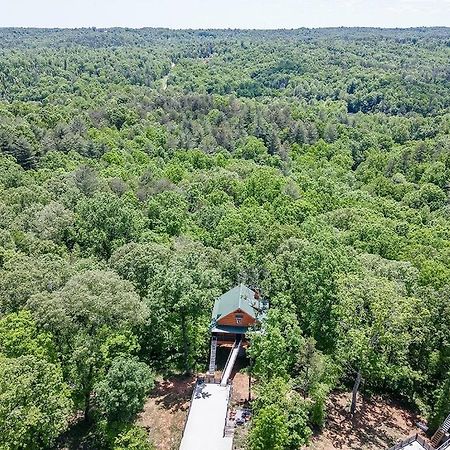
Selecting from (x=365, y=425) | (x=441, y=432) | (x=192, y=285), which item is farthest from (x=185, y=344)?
(x=441, y=432)

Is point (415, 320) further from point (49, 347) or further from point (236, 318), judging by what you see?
point (49, 347)

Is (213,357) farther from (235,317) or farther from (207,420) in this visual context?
(207,420)

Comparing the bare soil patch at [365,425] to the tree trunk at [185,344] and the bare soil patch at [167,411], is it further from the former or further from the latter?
the tree trunk at [185,344]

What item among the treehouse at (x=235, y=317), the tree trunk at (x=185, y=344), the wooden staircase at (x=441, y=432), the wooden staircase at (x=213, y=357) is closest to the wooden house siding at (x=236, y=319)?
the treehouse at (x=235, y=317)

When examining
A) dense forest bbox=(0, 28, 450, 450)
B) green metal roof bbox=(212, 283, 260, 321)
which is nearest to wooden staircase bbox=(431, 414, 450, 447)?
dense forest bbox=(0, 28, 450, 450)

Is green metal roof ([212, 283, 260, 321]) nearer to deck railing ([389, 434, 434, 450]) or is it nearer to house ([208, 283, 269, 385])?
house ([208, 283, 269, 385])

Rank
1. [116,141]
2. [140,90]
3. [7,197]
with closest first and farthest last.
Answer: [7,197] → [116,141] → [140,90]

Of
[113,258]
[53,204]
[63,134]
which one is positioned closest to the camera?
[113,258]

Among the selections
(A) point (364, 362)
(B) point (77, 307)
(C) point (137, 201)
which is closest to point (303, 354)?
(A) point (364, 362)

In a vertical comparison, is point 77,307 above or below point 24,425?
above
